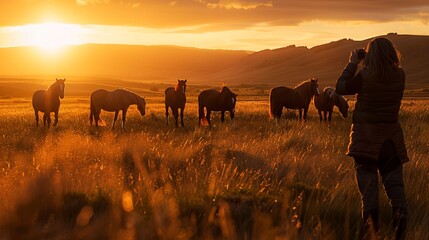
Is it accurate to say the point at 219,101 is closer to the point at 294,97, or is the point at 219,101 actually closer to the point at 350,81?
the point at 294,97

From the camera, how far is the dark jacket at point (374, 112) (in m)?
5.80

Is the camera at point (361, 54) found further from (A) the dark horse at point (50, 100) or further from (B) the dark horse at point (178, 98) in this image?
(A) the dark horse at point (50, 100)

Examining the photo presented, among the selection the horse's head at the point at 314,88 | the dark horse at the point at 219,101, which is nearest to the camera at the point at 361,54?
the dark horse at the point at 219,101

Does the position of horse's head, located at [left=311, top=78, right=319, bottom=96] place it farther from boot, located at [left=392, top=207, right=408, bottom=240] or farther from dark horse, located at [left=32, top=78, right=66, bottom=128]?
boot, located at [left=392, top=207, right=408, bottom=240]

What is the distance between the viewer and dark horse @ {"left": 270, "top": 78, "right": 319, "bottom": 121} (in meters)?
22.9

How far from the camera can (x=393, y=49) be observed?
5738 millimetres

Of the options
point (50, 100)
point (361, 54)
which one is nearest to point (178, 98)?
point (50, 100)

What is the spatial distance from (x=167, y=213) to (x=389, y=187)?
2.58m

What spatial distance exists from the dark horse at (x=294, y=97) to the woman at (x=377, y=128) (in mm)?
16772

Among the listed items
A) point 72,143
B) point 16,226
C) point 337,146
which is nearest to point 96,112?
point 72,143

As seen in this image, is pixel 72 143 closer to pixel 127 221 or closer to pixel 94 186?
pixel 94 186

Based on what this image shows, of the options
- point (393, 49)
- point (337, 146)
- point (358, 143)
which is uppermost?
point (393, 49)

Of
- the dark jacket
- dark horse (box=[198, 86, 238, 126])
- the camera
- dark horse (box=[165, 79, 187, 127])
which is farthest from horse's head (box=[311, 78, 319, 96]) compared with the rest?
the dark jacket

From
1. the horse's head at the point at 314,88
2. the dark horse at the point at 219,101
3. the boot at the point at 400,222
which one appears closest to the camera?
the boot at the point at 400,222
